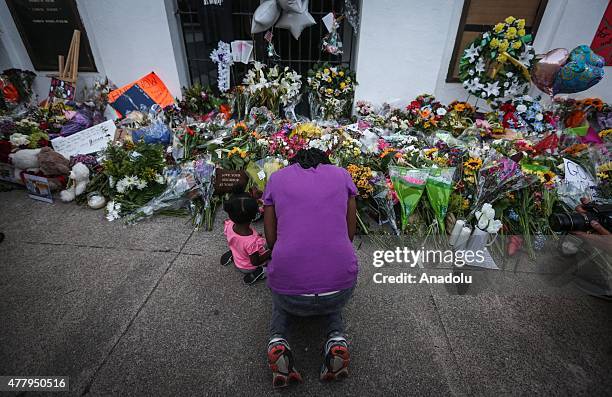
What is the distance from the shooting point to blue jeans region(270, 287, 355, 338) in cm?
162

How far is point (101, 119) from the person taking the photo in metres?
4.78

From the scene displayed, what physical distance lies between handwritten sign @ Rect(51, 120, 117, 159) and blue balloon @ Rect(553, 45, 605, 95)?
5.62 meters

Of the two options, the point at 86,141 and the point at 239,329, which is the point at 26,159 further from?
the point at 239,329

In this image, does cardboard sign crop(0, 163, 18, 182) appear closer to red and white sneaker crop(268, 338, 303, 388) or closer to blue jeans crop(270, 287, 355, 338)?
blue jeans crop(270, 287, 355, 338)

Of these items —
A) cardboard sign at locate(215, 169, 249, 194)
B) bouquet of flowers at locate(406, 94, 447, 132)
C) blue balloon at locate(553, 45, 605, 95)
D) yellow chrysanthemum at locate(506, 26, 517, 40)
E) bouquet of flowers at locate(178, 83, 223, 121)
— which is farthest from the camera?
bouquet of flowers at locate(178, 83, 223, 121)

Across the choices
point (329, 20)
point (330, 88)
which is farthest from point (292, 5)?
point (330, 88)

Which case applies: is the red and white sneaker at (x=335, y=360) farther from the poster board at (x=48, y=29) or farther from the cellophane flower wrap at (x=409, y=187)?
the poster board at (x=48, y=29)

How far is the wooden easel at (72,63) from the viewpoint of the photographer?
4.51m

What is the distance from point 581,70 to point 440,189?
233cm

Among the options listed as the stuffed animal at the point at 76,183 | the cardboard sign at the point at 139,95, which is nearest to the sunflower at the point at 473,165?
the stuffed animal at the point at 76,183

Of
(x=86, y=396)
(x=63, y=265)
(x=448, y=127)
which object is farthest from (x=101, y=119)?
(x=448, y=127)

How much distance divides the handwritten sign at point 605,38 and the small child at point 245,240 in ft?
18.0

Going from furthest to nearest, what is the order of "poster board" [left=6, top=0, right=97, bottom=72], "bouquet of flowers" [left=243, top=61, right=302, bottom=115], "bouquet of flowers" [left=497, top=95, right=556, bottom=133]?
"poster board" [left=6, top=0, right=97, bottom=72]
"bouquet of flowers" [left=243, top=61, right=302, bottom=115]
"bouquet of flowers" [left=497, top=95, right=556, bottom=133]

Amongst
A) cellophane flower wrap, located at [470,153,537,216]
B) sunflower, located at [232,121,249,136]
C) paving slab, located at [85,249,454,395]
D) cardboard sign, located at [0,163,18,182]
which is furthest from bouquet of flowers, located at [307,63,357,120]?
cardboard sign, located at [0,163,18,182]
